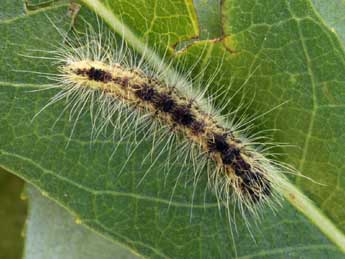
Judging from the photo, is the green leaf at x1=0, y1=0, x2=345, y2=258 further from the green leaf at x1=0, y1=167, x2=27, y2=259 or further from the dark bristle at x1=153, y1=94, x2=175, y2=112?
the green leaf at x1=0, y1=167, x2=27, y2=259

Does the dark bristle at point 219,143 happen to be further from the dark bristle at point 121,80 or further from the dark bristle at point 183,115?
the dark bristle at point 121,80

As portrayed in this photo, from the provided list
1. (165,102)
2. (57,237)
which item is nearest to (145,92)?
(165,102)

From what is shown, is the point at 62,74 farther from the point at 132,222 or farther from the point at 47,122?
the point at 132,222

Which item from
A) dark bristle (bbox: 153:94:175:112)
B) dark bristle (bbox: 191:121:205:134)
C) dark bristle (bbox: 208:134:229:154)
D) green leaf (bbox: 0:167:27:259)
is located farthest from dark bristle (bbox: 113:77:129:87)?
green leaf (bbox: 0:167:27:259)

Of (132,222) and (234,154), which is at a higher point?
(234,154)

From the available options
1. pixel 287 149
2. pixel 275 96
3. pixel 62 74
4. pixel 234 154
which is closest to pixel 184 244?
pixel 234 154

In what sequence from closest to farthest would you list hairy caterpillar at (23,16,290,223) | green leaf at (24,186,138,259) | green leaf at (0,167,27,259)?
hairy caterpillar at (23,16,290,223), green leaf at (24,186,138,259), green leaf at (0,167,27,259)
